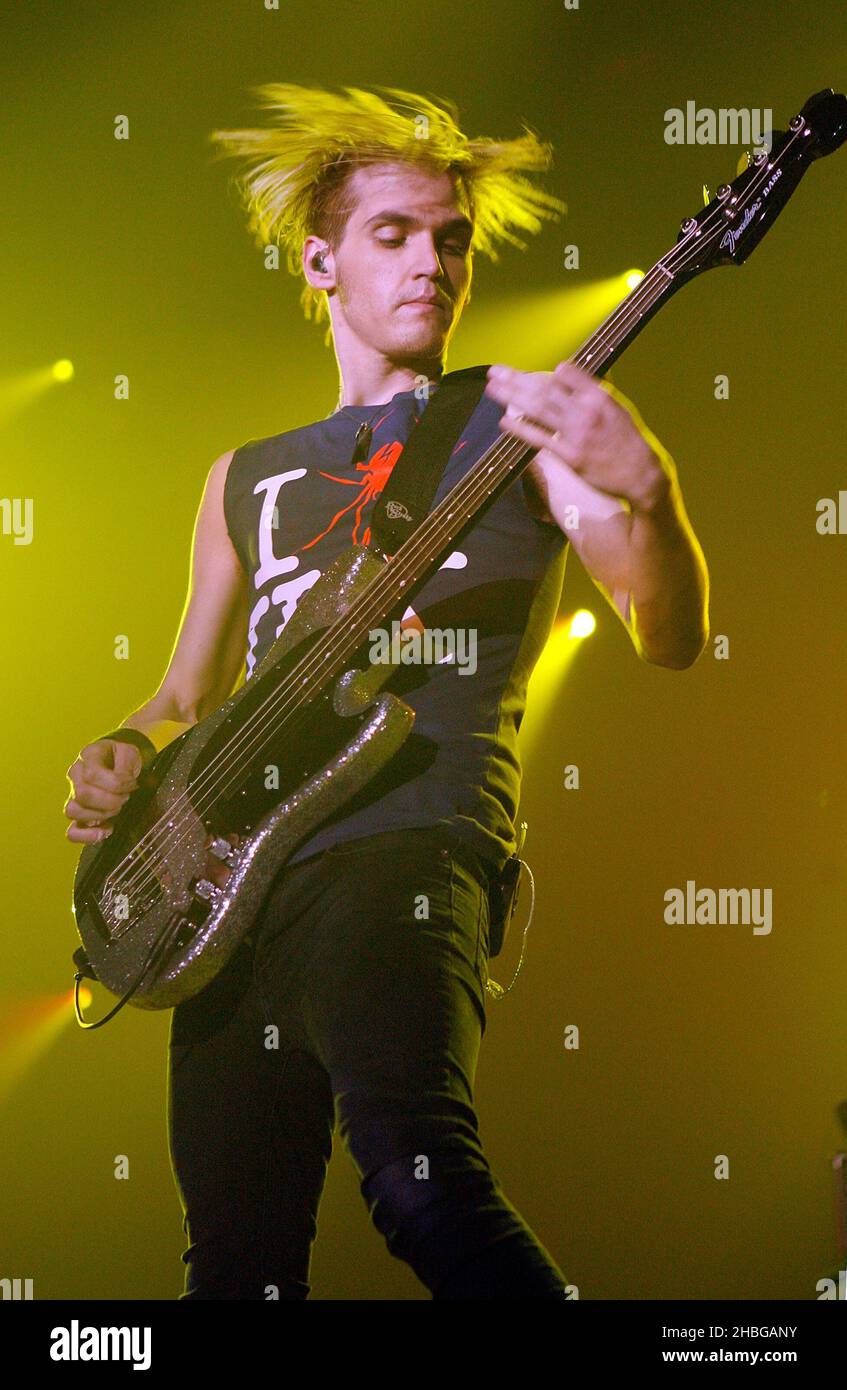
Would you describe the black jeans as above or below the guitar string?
below

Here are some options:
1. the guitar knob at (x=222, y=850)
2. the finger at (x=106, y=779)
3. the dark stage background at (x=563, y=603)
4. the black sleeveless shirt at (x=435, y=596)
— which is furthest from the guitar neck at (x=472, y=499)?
the dark stage background at (x=563, y=603)

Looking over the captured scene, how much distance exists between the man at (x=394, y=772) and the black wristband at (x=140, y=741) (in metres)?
0.02

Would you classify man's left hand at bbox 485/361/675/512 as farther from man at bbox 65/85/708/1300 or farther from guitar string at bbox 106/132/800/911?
guitar string at bbox 106/132/800/911

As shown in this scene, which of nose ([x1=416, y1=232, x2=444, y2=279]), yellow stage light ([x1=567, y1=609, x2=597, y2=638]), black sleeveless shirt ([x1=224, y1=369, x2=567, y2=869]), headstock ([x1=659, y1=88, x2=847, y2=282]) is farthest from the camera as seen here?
yellow stage light ([x1=567, y1=609, x2=597, y2=638])

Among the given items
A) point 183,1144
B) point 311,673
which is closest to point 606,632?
point 311,673

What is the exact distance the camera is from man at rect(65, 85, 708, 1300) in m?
1.56

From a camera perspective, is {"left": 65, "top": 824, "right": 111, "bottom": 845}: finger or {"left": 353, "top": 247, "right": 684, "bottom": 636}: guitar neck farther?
{"left": 65, "top": 824, "right": 111, "bottom": 845}: finger

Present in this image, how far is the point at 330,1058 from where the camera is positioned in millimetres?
1659

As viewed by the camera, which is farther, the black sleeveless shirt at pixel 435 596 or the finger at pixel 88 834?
the finger at pixel 88 834

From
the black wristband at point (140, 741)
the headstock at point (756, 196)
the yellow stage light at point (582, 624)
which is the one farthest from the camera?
the yellow stage light at point (582, 624)

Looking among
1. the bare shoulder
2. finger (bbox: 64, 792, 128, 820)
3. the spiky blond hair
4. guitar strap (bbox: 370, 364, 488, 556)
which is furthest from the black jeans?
the spiky blond hair

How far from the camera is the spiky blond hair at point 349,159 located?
2.49 metres

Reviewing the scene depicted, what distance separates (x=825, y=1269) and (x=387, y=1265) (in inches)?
38.6

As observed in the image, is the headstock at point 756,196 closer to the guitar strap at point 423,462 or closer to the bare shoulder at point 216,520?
the guitar strap at point 423,462
